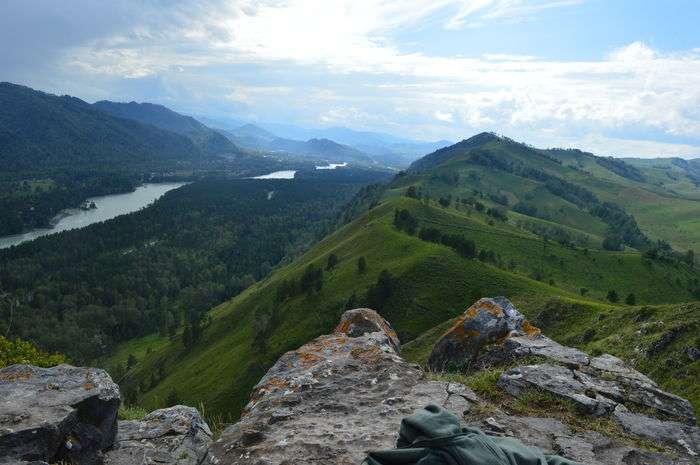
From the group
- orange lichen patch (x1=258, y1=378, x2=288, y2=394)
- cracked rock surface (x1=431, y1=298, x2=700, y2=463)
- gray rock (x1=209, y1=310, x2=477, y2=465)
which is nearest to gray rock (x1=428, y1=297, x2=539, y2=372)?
cracked rock surface (x1=431, y1=298, x2=700, y2=463)

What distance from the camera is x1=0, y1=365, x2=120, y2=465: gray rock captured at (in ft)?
33.0

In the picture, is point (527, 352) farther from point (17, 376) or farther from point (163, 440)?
point (17, 376)

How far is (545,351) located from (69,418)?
1469cm

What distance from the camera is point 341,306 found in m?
91.9

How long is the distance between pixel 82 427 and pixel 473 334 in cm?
1553

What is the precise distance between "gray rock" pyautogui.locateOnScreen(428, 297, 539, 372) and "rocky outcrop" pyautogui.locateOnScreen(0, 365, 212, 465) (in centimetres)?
1156

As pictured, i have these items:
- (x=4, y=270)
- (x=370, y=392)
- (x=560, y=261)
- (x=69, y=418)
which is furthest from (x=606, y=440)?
(x=4, y=270)

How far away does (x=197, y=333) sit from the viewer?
119m

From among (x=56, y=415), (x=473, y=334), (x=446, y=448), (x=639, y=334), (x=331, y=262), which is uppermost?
(x=446, y=448)

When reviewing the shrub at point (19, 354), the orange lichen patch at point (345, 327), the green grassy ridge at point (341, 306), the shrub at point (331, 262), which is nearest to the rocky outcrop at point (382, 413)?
the orange lichen patch at point (345, 327)

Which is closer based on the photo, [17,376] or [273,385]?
[273,385]

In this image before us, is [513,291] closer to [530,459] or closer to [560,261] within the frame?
[560,261]

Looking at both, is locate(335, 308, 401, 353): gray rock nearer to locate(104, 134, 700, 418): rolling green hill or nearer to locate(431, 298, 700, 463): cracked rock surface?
locate(431, 298, 700, 463): cracked rock surface

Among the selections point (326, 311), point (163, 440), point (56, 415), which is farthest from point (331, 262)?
point (56, 415)
